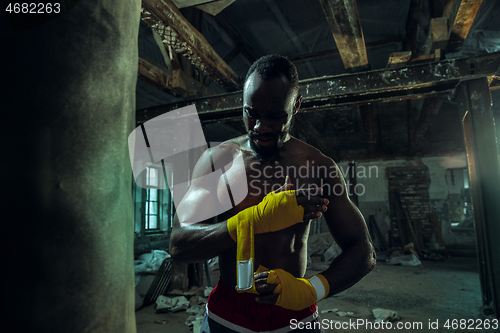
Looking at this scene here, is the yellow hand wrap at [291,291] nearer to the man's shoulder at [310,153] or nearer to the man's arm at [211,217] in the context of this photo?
the man's arm at [211,217]

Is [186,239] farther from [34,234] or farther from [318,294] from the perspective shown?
[34,234]

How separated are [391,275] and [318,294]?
6.04 metres

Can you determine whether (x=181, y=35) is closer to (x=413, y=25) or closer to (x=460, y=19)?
(x=460, y=19)

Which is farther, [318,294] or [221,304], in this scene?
[221,304]

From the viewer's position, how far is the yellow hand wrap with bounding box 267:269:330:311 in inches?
50.8

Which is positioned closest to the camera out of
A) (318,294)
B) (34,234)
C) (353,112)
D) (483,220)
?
(34,234)

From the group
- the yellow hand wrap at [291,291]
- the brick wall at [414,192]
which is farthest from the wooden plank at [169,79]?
the brick wall at [414,192]

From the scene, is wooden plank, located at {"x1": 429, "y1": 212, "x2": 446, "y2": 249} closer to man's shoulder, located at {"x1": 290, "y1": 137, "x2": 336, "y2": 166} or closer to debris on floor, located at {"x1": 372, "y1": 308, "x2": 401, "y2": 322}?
debris on floor, located at {"x1": 372, "y1": 308, "x2": 401, "y2": 322}

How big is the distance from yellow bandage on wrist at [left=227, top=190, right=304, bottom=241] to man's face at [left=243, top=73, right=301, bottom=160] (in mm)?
387

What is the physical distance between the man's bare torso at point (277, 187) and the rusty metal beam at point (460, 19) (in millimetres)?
2081

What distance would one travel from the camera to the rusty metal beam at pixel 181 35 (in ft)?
8.13

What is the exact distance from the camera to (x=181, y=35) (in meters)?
2.84

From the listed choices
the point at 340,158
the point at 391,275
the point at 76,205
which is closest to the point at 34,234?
the point at 76,205

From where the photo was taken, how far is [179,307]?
4.21 metres
